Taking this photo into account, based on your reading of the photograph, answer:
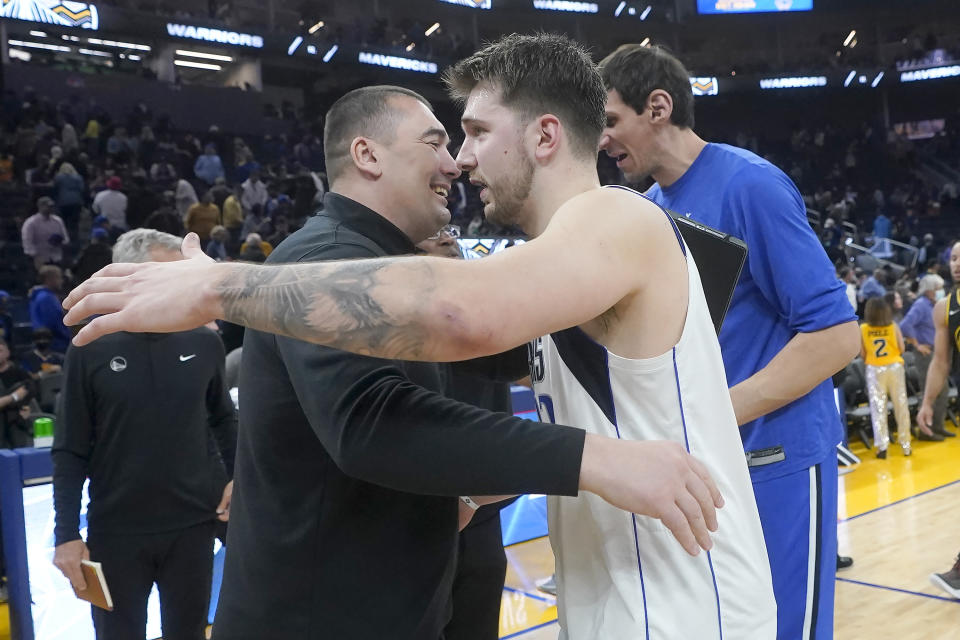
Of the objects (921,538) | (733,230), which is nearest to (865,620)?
(921,538)

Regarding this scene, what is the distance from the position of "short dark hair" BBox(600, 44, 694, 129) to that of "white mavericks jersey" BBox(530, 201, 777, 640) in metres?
1.06

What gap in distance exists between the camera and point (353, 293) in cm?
114

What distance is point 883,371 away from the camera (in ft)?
30.6

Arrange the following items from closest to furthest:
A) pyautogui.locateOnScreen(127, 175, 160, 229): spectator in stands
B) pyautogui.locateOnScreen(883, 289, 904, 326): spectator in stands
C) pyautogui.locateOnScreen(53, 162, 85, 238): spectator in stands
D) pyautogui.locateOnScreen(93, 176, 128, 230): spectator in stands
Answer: pyautogui.locateOnScreen(883, 289, 904, 326): spectator in stands → pyautogui.locateOnScreen(127, 175, 160, 229): spectator in stands → pyautogui.locateOnScreen(93, 176, 128, 230): spectator in stands → pyautogui.locateOnScreen(53, 162, 85, 238): spectator in stands

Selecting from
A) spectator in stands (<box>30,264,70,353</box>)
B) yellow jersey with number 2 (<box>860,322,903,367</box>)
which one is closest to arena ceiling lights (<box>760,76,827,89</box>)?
yellow jersey with number 2 (<box>860,322,903,367</box>)

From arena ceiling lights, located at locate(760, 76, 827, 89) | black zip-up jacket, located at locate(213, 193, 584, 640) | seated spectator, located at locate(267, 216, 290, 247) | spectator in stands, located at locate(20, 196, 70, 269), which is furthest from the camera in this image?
arena ceiling lights, located at locate(760, 76, 827, 89)

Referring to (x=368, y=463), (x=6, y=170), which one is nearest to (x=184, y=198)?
(x=6, y=170)

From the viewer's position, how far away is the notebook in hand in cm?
298

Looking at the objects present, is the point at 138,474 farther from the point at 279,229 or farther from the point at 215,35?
the point at 215,35

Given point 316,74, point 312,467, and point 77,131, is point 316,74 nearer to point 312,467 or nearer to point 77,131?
point 77,131

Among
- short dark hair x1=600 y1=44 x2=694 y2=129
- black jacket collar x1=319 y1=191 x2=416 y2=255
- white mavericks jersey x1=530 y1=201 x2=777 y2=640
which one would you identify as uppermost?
short dark hair x1=600 y1=44 x2=694 y2=129

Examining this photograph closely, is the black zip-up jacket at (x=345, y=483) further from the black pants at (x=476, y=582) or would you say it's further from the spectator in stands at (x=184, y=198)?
the spectator in stands at (x=184, y=198)

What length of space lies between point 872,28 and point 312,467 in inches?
1400

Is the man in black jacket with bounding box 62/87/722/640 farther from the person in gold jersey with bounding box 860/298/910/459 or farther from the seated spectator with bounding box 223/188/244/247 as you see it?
the seated spectator with bounding box 223/188/244/247
